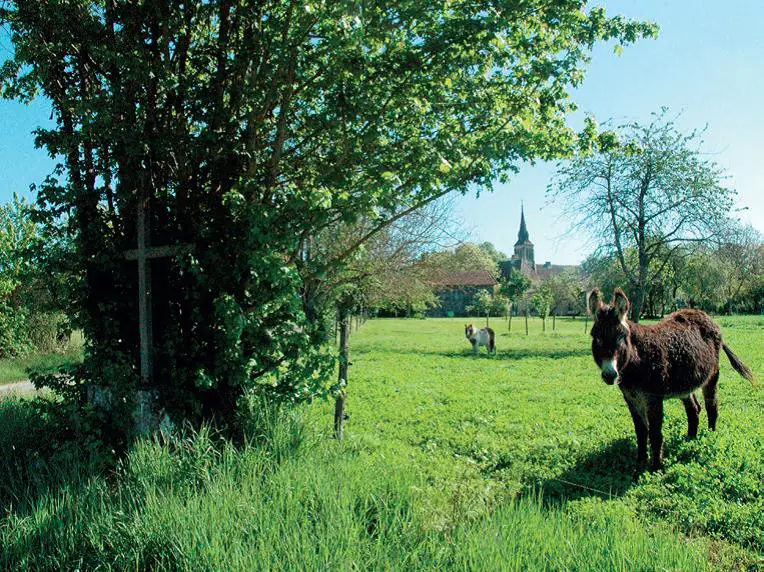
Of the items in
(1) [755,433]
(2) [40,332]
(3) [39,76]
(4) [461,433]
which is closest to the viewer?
(3) [39,76]

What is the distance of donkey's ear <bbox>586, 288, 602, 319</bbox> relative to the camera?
5480mm

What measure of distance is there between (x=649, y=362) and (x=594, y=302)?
A: 0.97m

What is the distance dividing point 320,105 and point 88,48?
263 centimetres

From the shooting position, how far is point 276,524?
132 inches

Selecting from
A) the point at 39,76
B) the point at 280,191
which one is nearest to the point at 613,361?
the point at 280,191

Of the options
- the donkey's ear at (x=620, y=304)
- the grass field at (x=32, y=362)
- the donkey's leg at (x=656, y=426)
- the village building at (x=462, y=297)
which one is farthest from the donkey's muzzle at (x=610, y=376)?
the village building at (x=462, y=297)

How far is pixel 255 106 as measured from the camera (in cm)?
570

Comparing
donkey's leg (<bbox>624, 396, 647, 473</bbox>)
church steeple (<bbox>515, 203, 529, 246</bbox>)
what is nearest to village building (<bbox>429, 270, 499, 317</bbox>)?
church steeple (<bbox>515, 203, 529, 246</bbox>)

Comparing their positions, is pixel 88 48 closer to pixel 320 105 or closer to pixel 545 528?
pixel 320 105

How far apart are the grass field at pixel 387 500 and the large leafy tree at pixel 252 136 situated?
1041mm

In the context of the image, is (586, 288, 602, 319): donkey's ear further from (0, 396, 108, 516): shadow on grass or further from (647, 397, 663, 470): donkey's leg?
(0, 396, 108, 516): shadow on grass

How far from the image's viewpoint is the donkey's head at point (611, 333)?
5258mm

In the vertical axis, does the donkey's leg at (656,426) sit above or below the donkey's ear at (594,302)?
below

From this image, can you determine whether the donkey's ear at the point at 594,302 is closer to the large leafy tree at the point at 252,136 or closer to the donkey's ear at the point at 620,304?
the donkey's ear at the point at 620,304
